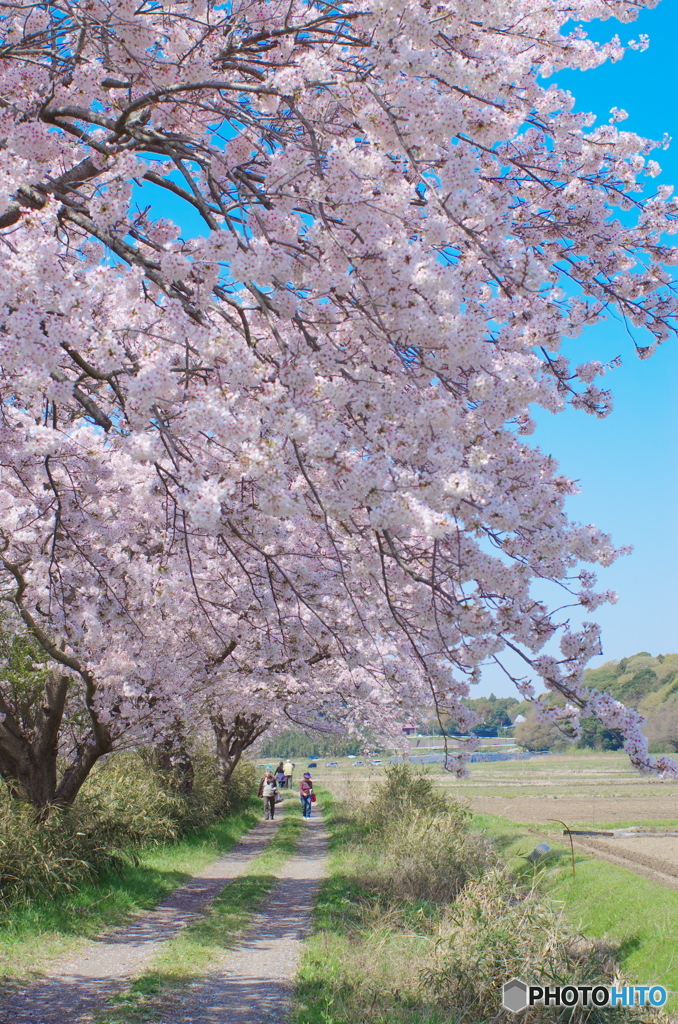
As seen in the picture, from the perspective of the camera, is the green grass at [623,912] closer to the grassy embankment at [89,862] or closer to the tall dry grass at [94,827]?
the grassy embankment at [89,862]

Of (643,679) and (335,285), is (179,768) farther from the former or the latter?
(643,679)

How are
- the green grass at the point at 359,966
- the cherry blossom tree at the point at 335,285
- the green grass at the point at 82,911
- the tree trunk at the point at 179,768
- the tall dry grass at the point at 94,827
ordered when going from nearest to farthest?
the cherry blossom tree at the point at 335,285, the green grass at the point at 359,966, the green grass at the point at 82,911, the tall dry grass at the point at 94,827, the tree trunk at the point at 179,768

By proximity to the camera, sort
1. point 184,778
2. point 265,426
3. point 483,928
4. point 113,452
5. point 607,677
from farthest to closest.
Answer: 1. point 607,677
2. point 184,778
3. point 483,928
4. point 113,452
5. point 265,426

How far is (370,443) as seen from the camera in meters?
4.18

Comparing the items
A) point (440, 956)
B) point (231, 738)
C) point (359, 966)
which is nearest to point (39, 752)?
point (359, 966)

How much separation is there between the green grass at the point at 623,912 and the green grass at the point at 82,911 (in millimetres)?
5385

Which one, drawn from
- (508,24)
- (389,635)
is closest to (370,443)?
(389,635)

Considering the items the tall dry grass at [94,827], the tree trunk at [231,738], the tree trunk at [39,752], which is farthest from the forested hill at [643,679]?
the tree trunk at [39,752]

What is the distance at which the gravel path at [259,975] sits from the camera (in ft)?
22.8

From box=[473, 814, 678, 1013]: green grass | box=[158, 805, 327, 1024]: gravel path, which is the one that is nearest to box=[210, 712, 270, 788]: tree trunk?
box=[158, 805, 327, 1024]: gravel path

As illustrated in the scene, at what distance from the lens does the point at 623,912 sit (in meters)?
10.3

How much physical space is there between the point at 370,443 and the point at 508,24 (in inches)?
130

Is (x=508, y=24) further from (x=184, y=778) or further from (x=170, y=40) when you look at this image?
(x=184, y=778)

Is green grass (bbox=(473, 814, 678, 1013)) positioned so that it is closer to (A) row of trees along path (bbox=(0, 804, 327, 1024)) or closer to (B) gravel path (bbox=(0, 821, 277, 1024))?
(A) row of trees along path (bbox=(0, 804, 327, 1024))
